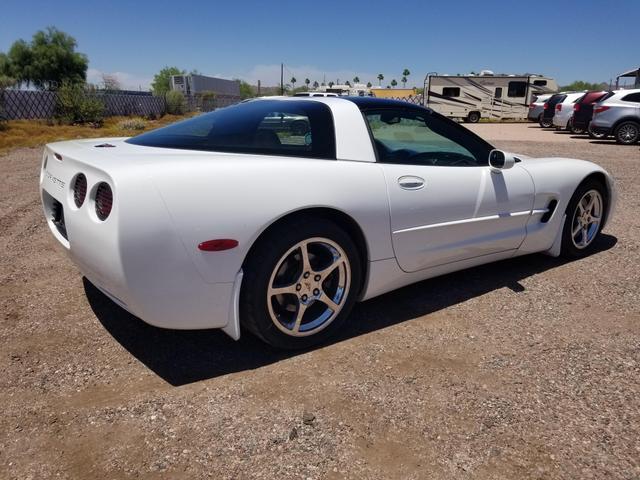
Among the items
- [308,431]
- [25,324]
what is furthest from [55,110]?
[308,431]

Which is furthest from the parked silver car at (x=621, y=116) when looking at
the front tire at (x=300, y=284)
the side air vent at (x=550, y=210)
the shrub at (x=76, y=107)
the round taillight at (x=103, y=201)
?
the shrub at (x=76, y=107)

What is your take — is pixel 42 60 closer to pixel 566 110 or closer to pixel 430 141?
pixel 566 110

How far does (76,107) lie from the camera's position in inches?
1003

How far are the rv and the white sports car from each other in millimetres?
27443

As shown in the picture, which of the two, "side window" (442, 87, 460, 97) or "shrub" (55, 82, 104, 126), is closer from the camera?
"shrub" (55, 82, 104, 126)

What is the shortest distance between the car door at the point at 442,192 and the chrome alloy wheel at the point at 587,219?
0.78 metres

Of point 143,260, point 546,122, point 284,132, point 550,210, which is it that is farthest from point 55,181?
point 546,122

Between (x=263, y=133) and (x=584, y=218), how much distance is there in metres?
2.90

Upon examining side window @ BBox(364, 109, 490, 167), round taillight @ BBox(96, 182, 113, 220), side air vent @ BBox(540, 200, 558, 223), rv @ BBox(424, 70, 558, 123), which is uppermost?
rv @ BBox(424, 70, 558, 123)

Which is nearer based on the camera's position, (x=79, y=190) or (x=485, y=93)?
(x=79, y=190)

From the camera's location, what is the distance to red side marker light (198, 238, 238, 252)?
82.7 inches

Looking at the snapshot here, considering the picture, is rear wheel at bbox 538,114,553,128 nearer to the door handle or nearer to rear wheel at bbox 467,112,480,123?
rear wheel at bbox 467,112,480,123

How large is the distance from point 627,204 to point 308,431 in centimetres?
602

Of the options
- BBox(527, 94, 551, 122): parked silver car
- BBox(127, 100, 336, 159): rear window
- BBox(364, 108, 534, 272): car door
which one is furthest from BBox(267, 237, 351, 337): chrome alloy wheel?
BBox(527, 94, 551, 122): parked silver car
